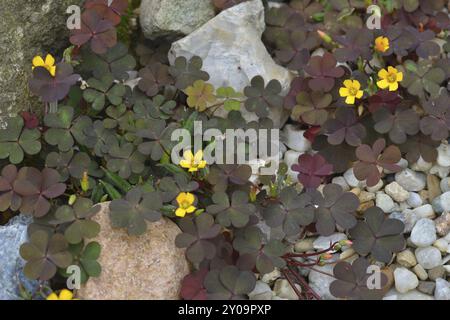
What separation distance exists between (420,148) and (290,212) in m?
0.82

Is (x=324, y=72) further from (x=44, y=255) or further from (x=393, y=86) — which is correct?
(x=44, y=255)

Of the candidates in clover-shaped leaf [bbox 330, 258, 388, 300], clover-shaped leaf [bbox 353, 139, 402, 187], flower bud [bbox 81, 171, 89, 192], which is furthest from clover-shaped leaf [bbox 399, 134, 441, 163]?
flower bud [bbox 81, 171, 89, 192]

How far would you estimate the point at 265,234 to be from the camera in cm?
320

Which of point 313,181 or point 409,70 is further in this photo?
point 409,70

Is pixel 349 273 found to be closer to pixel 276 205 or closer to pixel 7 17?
pixel 276 205

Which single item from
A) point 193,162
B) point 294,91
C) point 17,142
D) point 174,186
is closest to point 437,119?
point 294,91

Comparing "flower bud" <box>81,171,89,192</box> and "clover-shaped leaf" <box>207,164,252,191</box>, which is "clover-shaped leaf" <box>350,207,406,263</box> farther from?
"flower bud" <box>81,171,89,192</box>

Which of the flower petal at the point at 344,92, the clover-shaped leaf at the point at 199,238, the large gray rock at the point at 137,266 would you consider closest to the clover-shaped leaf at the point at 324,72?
the flower petal at the point at 344,92

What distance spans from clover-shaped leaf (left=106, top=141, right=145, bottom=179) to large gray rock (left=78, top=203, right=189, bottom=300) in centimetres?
26

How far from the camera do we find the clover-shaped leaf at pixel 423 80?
11.9 ft

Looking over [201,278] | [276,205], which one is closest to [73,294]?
[201,278]

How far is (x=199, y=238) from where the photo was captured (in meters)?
2.98

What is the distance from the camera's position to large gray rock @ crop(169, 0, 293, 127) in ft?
12.2

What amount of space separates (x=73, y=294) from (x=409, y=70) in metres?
2.06
